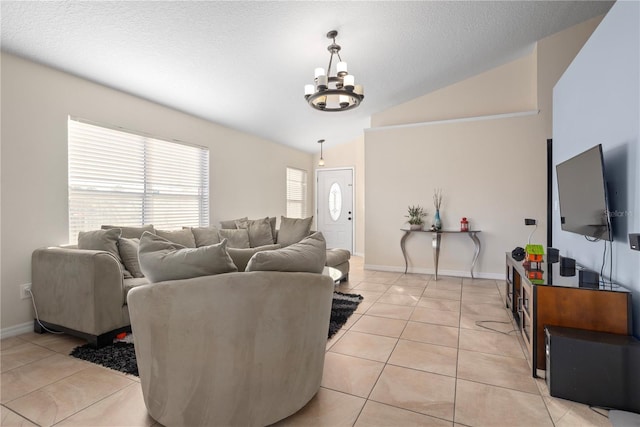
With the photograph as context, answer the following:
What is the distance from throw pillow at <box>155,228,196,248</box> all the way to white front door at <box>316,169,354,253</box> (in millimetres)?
4117

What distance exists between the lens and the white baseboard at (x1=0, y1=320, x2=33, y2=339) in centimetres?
265

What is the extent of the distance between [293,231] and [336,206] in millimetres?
2940

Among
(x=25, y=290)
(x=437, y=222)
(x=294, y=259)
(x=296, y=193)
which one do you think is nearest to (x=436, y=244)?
(x=437, y=222)

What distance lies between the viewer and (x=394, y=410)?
1688mm

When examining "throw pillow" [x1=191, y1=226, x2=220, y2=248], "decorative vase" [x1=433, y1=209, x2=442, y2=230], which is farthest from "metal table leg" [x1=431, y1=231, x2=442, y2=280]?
"throw pillow" [x1=191, y1=226, x2=220, y2=248]

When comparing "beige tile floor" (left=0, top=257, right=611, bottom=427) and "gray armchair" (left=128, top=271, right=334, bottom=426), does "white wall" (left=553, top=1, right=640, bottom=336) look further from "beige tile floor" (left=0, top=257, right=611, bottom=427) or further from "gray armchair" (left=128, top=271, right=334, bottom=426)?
"gray armchair" (left=128, top=271, right=334, bottom=426)

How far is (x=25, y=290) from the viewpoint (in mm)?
2781

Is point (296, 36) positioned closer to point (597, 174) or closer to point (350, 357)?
point (597, 174)

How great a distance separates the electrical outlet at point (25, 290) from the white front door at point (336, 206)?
216 inches

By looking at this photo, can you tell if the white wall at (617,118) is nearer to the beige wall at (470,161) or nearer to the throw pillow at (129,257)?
the beige wall at (470,161)

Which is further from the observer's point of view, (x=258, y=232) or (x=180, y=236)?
(x=258, y=232)

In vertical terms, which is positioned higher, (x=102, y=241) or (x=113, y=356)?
(x=102, y=241)

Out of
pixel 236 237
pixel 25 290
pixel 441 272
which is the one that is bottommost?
pixel 441 272

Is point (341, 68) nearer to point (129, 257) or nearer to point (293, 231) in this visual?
point (293, 231)
